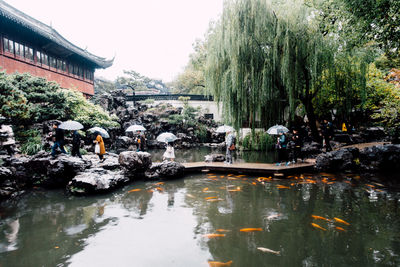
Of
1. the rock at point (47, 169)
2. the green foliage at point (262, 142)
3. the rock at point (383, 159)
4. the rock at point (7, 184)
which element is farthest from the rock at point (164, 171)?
the green foliage at point (262, 142)

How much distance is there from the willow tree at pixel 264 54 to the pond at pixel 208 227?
13.0ft

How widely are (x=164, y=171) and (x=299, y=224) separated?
15.7 feet

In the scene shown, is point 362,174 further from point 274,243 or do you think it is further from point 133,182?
point 133,182

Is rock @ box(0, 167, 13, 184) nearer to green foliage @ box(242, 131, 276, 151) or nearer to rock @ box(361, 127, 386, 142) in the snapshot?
green foliage @ box(242, 131, 276, 151)

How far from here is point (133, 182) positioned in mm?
7352

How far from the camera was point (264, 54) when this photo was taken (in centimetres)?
872

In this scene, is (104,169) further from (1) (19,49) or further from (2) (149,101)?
(2) (149,101)

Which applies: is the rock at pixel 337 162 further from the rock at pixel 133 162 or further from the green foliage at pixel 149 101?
the green foliage at pixel 149 101

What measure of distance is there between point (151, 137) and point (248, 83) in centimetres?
1370

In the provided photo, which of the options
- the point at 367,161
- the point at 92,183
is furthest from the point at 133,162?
the point at 367,161

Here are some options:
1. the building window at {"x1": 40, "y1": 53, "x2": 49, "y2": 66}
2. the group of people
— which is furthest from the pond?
the building window at {"x1": 40, "y1": 53, "x2": 49, "y2": 66}

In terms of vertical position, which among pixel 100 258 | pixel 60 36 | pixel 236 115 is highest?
pixel 60 36

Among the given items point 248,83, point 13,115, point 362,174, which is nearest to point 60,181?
point 13,115

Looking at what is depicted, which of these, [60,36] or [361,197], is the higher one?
[60,36]
